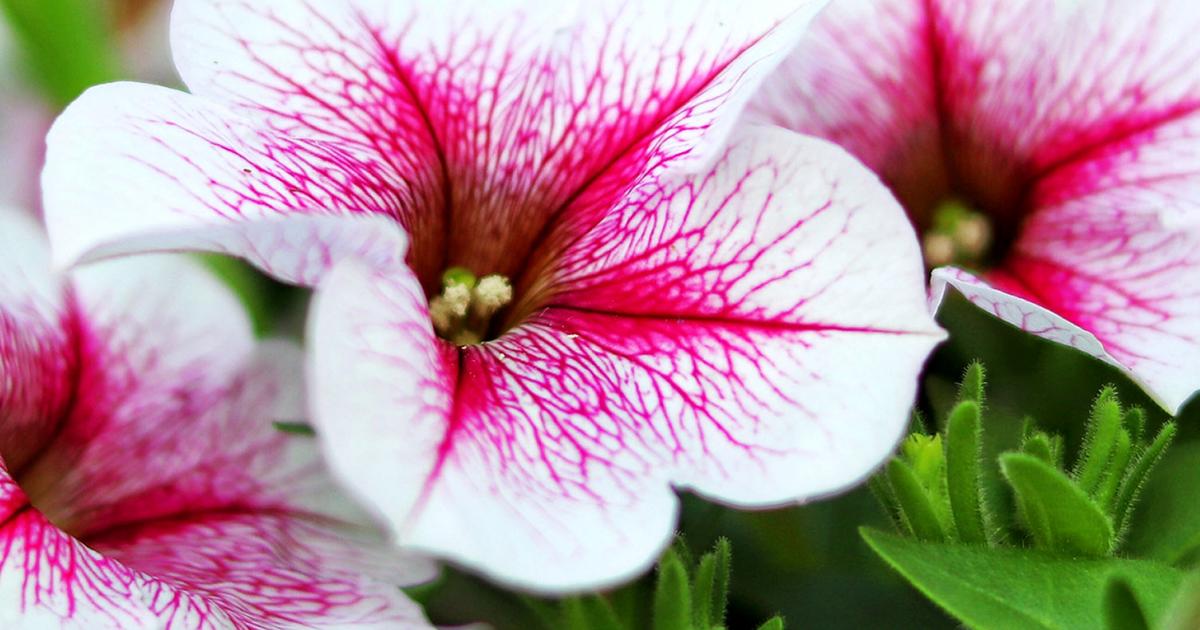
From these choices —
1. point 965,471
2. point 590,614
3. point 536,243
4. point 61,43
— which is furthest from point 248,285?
point 965,471

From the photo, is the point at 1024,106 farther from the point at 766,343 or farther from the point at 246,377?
the point at 246,377

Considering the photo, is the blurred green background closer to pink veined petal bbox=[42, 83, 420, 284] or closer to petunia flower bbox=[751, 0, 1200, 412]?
petunia flower bbox=[751, 0, 1200, 412]

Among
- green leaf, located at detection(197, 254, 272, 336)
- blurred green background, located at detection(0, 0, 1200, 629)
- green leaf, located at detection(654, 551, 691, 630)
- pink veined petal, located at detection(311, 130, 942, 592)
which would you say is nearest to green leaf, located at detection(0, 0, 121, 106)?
blurred green background, located at detection(0, 0, 1200, 629)

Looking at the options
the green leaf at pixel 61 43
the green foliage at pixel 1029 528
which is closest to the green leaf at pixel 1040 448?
the green foliage at pixel 1029 528

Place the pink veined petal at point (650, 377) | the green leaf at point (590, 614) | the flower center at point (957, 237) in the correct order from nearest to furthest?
the pink veined petal at point (650, 377)
the green leaf at point (590, 614)
the flower center at point (957, 237)

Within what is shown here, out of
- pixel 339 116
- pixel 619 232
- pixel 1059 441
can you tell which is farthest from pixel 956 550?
pixel 339 116

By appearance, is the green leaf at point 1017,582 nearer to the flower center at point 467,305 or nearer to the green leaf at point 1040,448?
the green leaf at point 1040,448
